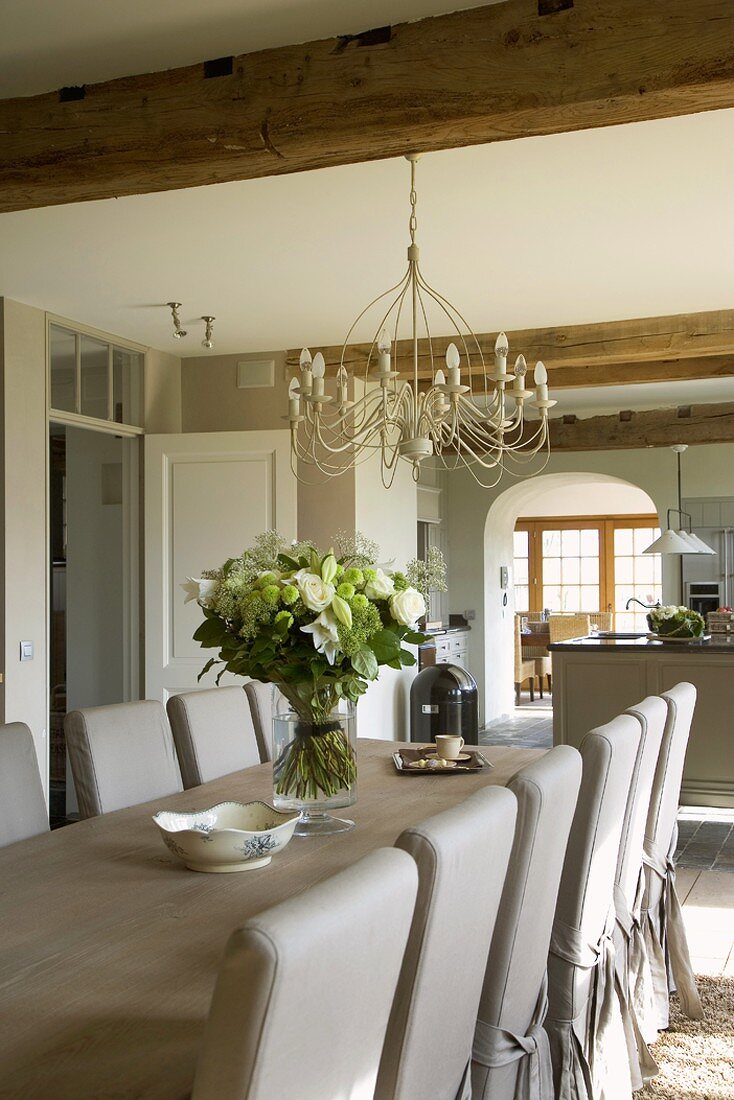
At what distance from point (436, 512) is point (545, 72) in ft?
24.9

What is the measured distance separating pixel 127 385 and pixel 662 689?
3.55 meters

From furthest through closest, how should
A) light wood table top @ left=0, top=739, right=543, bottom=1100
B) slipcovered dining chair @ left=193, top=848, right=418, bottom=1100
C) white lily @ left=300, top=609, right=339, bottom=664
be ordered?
1. white lily @ left=300, top=609, right=339, bottom=664
2. light wood table top @ left=0, top=739, right=543, bottom=1100
3. slipcovered dining chair @ left=193, top=848, right=418, bottom=1100

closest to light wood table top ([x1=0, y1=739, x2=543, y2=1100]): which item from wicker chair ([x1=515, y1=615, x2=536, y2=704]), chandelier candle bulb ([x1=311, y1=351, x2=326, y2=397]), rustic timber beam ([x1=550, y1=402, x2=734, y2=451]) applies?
chandelier candle bulb ([x1=311, y1=351, x2=326, y2=397])

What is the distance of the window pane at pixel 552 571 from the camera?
13906 mm

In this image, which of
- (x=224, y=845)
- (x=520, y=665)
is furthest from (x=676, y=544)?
(x=224, y=845)

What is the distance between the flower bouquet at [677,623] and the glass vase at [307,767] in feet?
14.3

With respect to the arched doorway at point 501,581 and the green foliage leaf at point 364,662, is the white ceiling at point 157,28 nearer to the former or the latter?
the green foliage leaf at point 364,662

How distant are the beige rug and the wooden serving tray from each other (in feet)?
2.96

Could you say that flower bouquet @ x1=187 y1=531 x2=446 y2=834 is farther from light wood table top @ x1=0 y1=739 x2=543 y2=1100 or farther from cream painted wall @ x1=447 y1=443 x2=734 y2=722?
cream painted wall @ x1=447 y1=443 x2=734 y2=722

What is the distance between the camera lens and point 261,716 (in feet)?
12.4

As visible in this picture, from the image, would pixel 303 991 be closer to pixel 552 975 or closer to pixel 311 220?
pixel 552 975

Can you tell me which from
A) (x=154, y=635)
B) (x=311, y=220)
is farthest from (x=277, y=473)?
(x=311, y=220)

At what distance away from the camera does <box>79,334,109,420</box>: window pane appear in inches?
224

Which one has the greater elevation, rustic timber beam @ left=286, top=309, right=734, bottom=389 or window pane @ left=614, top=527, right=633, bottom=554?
rustic timber beam @ left=286, top=309, right=734, bottom=389
